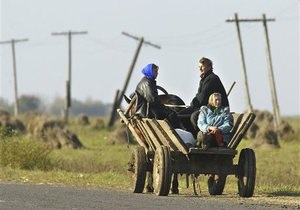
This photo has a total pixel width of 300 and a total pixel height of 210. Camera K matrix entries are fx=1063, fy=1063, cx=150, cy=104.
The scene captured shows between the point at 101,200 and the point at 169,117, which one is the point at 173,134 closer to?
the point at 169,117

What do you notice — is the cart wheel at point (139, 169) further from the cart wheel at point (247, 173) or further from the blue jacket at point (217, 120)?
the cart wheel at point (247, 173)

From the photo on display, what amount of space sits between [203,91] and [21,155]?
35.7ft

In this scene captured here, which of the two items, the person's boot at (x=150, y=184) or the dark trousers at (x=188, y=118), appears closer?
the dark trousers at (x=188, y=118)

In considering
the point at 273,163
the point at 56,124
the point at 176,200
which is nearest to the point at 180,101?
the point at 176,200

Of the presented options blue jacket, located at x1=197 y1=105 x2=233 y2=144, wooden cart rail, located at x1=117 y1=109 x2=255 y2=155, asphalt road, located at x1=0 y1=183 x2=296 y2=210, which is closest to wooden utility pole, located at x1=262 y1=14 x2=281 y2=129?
wooden cart rail, located at x1=117 y1=109 x2=255 y2=155

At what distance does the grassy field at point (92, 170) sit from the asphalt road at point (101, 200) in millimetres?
2628

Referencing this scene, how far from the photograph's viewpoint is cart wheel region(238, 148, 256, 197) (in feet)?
62.0

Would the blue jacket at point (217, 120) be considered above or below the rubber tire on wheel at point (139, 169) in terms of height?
above

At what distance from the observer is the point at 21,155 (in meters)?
29.5

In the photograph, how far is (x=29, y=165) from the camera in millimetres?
29625

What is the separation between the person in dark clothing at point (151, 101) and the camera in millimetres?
19969

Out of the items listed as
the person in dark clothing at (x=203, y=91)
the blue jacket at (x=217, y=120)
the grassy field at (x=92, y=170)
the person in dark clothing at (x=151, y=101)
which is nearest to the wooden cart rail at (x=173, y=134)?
the blue jacket at (x=217, y=120)

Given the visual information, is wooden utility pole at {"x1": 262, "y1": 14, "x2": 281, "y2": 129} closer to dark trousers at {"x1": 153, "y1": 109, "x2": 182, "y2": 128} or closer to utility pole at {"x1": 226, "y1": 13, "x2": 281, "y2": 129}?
utility pole at {"x1": 226, "y1": 13, "x2": 281, "y2": 129}

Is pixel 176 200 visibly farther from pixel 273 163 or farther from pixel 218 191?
pixel 273 163
